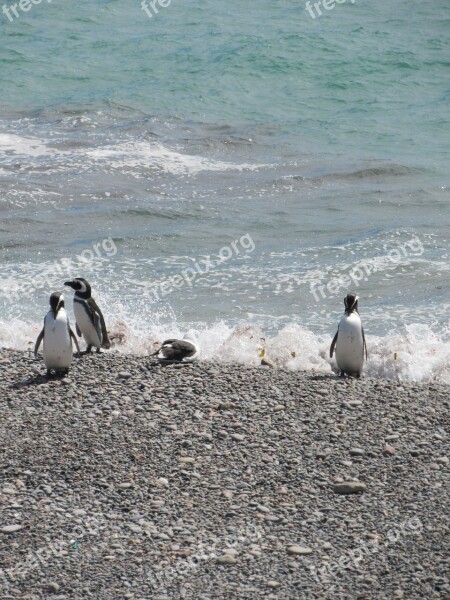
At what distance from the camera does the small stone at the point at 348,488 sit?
7109mm

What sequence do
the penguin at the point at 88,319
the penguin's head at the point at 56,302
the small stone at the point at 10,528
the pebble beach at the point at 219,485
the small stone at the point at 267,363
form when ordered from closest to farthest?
the pebble beach at the point at 219,485, the small stone at the point at 10,528, the penguin's head at the point at 56,302, the penguin at the point at 88,319, the small stone at the point at 267,363

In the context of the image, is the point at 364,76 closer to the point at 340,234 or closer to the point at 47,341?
the point at 340,234

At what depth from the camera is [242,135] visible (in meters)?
22.0

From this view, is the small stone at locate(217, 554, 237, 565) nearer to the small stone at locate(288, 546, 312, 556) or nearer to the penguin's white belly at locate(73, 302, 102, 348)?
the small stone at locate(288, 546, 312, 556)

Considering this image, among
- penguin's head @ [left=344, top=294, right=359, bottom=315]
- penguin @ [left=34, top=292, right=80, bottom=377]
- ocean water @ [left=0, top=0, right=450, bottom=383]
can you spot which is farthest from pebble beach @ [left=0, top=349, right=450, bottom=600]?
ocean water @ [left=0, top=0, right=450, bottom=383]

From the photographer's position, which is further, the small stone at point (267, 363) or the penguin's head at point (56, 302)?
A: the small stone at point (267, 363)

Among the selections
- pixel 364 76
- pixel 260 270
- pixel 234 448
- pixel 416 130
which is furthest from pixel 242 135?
pixel 234 448

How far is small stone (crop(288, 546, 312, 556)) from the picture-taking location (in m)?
6.30

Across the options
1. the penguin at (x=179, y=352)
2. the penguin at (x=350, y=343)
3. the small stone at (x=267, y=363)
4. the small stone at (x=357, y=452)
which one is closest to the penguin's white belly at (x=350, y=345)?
the penguin at (x=350, y=343)

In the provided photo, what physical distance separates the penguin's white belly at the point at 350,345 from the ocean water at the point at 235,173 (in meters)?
0.66

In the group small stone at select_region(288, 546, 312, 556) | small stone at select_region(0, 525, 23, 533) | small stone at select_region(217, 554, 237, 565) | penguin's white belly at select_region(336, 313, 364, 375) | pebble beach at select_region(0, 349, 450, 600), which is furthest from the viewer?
penguin's white belly at select_region(336, 313, 364, 375)

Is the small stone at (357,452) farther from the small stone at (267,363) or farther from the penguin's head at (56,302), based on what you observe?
the penguin's head at (56,302)

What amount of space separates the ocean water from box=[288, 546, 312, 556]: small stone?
4.54 metres

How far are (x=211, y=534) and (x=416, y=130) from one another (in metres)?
17.8
